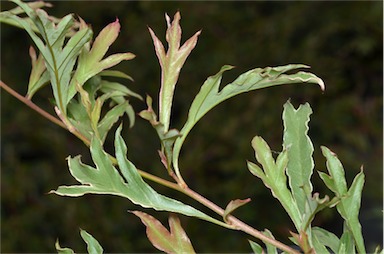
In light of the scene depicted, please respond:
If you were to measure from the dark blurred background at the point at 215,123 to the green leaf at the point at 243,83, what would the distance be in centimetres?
120

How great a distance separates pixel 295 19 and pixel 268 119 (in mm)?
308

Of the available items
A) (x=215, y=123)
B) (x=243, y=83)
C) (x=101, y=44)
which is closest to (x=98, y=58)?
(x=101, y=44)

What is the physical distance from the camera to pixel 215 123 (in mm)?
1719

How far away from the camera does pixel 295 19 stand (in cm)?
176

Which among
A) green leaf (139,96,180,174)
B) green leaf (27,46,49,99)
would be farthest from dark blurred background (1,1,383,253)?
green leaf (139,96,180,174)

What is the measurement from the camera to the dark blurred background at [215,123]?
5.28 feet

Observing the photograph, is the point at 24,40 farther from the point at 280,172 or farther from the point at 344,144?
the point at 280,172

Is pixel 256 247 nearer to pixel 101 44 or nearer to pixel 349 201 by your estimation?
pixel 349 201

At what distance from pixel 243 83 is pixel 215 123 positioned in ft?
4.37

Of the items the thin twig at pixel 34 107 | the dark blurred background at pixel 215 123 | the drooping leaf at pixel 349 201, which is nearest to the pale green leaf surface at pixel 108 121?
the thin twig at pixel 34 107

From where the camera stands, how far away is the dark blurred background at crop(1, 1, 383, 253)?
1608mm

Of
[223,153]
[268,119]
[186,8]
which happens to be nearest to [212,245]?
[223,153]

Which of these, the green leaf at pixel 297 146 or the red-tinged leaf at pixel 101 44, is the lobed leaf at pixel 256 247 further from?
the red-tinged leaf at pixel 101 44

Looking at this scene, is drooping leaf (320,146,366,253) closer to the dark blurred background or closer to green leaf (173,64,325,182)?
green leaf (173,64,325,182)
